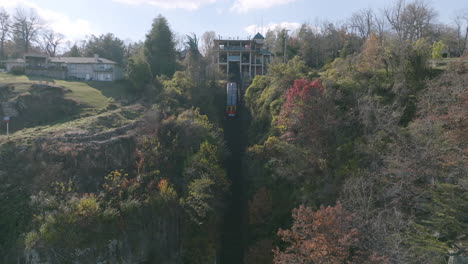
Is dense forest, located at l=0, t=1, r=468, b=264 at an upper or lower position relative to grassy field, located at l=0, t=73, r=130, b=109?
lower

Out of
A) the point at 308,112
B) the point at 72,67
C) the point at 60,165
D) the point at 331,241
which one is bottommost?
the point at 331,241

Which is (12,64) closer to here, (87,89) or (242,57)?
(87,89)

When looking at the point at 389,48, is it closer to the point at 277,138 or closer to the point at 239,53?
the point at 277,138

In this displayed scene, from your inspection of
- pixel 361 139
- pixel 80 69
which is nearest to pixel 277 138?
pixel 361 139

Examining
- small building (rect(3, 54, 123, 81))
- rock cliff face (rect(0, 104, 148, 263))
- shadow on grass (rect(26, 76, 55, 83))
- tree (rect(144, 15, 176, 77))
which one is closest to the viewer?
rock cliff face (rect(0, 104, 148, 263))

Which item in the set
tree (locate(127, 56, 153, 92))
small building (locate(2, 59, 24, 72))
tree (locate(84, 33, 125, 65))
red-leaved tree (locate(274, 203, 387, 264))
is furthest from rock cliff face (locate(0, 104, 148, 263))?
tree (locate(84, 33, 125, 65))

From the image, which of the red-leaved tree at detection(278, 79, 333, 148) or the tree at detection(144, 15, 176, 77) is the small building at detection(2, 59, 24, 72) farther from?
the red-leaved tree at detection(278, 79, 333, 148)

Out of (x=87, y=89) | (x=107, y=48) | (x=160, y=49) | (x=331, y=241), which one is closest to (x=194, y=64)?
(x=160, y=49)
